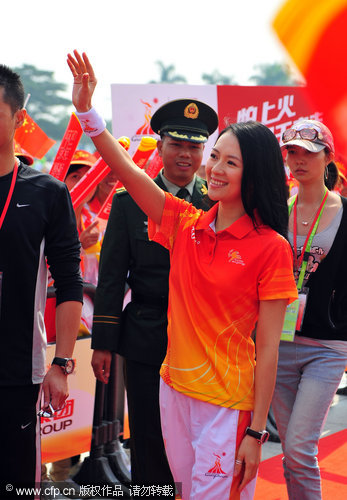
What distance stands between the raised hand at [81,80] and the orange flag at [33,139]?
2533mm

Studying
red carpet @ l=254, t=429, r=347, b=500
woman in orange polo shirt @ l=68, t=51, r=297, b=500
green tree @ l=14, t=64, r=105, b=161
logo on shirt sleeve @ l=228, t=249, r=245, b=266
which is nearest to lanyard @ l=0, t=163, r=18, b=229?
woman in orange polo shirt @ l=68, t=51, r=297, b=500

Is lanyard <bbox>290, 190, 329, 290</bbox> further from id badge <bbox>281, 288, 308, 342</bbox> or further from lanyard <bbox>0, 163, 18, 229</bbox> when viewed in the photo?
lanyard <bbox>0, 163, 18, 229</bbox>

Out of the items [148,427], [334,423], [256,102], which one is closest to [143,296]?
[148,427]

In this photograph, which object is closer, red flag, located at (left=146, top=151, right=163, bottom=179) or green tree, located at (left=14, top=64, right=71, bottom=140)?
red flag, located at (left=146, top=151, right=163, bottom=179)

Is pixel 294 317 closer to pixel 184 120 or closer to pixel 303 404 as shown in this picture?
pixel 303 404

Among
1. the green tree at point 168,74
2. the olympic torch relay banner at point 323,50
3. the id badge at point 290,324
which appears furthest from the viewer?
the green tree at point 168,74

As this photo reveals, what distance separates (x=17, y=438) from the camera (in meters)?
2.30

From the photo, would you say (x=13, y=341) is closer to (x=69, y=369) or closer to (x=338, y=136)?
(x=69, y=369)

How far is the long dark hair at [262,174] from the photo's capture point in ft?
7.38

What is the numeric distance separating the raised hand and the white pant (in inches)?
38.0

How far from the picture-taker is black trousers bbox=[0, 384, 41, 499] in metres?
2.28

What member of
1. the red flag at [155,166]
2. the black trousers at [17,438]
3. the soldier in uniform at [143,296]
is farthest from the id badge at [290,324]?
the red flag at [155,166]

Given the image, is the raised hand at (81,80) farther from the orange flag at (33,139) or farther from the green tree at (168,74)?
the green tree at (168,74)

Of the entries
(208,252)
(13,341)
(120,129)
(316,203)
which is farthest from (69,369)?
(120,129)
